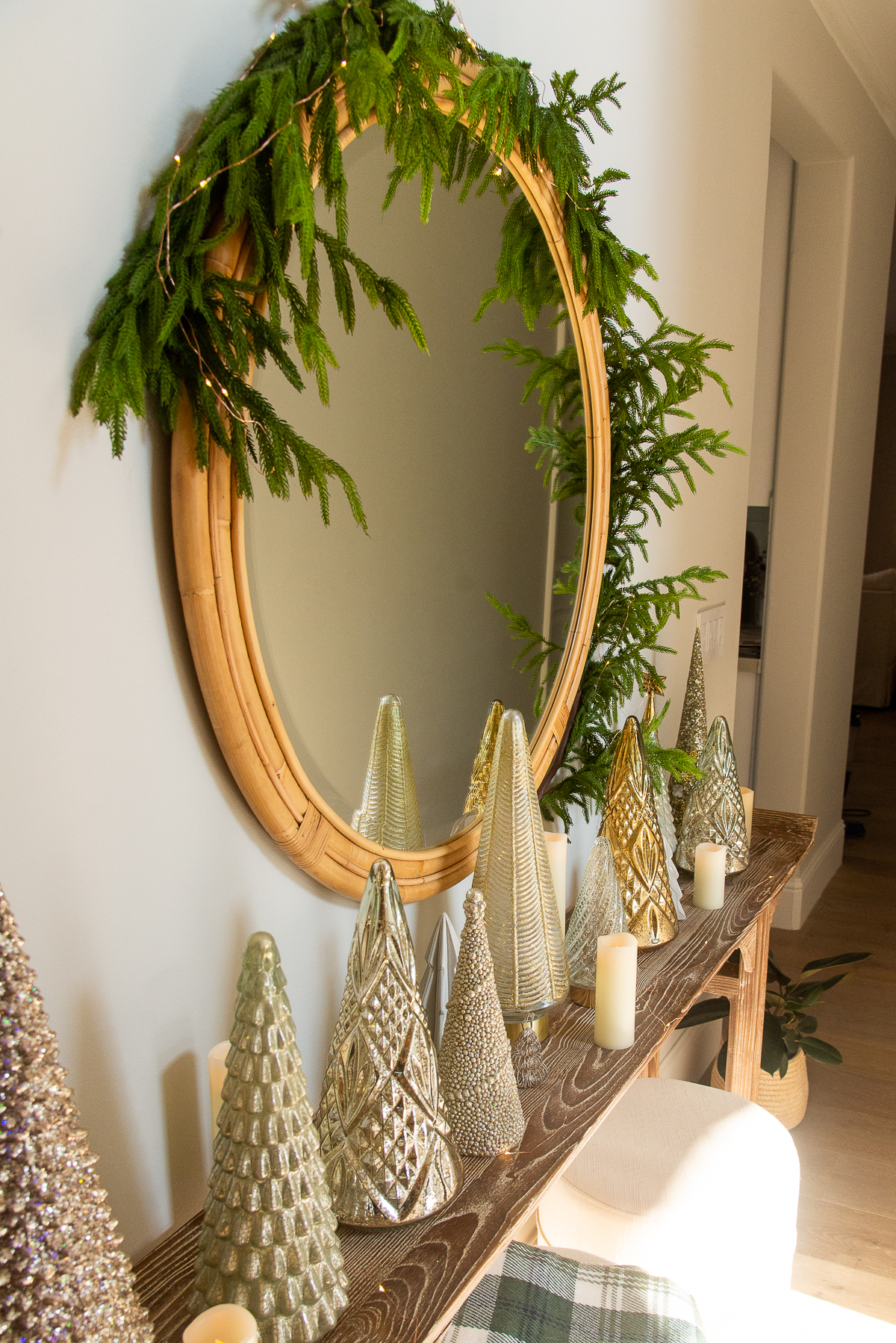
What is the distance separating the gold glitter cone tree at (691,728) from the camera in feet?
5.74

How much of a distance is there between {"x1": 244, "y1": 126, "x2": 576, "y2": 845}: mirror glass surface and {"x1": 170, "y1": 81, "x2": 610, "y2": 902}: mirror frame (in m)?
0.03

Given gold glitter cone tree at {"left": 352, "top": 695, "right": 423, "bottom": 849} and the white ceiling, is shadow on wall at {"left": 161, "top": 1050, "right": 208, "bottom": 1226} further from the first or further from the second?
the white ceiling

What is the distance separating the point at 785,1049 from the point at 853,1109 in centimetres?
37

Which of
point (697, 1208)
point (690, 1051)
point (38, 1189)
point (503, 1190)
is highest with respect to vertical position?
point (38, 1189)

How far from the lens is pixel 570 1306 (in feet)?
3.56

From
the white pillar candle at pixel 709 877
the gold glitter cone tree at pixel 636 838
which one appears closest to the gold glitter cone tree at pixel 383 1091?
the gold glitter cone tree at pixel 636 838

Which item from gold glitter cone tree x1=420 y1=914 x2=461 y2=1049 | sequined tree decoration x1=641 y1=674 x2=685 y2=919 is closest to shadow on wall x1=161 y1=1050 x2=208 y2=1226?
gold glitter cone tree x1=420 y1=914 x2=461 y2=1049

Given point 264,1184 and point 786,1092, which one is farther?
point 786,1092

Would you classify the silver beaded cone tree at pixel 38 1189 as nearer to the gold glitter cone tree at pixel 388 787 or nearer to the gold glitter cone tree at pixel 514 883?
the gold glitter cone tree at pixel 388 787

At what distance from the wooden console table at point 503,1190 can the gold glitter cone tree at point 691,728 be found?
20 cm

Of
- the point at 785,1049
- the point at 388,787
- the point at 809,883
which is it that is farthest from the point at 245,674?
the point at 809,883

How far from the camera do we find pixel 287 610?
0.86 m

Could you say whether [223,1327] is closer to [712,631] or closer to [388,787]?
[388,787]

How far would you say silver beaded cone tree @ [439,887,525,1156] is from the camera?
0.90 metres
